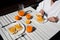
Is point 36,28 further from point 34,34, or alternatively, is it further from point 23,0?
point 23,0

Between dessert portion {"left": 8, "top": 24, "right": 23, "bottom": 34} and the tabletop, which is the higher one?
dessert portion {"left": 8, "top": 24, "right": 23, "bottom": 34}

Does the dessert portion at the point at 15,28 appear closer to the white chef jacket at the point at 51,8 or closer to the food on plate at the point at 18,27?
the food on plate at the point at 18,27

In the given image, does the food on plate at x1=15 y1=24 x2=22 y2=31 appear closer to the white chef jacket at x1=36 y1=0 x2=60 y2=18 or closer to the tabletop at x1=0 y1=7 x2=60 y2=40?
the tabletop at x1=0 y1=7 x2=60 y2=40

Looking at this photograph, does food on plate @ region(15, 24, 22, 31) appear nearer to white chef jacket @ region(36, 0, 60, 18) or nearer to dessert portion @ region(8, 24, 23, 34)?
dessert portion @ region(8, 24, 23, 34)

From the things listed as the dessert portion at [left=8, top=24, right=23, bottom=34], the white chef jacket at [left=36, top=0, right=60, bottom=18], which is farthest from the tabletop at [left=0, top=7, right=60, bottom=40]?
the white chef jacket at [left=36, top=0, right=60, bottom=18]

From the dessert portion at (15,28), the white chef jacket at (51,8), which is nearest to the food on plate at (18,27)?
the dessert portion at (15,28)

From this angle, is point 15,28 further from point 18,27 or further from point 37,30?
point 37,30

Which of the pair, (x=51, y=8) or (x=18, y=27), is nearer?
(x=18, y=27)

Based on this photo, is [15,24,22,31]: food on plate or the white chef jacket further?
the white chef jacket

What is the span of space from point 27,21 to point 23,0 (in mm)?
1528

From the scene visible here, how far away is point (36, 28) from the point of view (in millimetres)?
1127

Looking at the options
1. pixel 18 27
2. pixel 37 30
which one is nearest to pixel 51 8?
pixel 37 30

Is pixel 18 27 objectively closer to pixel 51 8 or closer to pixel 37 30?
pixel 37 30

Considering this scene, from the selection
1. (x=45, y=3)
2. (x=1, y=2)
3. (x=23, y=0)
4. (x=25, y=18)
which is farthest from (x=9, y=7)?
(x=25, y=18)
